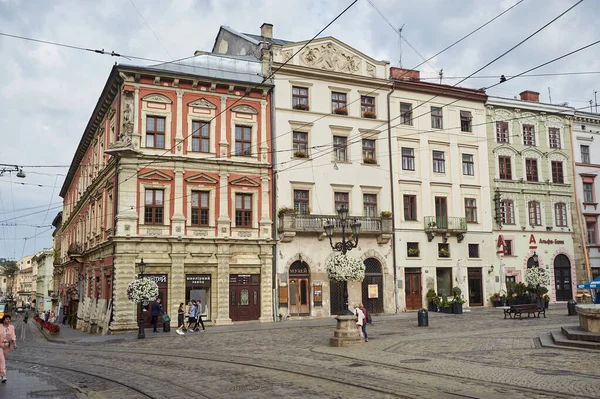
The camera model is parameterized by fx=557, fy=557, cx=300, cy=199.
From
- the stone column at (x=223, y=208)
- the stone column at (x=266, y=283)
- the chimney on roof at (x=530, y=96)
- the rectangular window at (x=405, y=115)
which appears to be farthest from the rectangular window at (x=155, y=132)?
the chimney on roof at (x=530, y=96)

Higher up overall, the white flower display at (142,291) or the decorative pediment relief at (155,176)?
the decorative pediment relief at (155,176)

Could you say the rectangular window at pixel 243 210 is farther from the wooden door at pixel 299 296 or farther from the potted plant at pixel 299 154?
the wooden door at pixel 299 296

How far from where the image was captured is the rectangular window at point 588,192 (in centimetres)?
4362

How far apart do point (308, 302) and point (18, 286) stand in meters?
177

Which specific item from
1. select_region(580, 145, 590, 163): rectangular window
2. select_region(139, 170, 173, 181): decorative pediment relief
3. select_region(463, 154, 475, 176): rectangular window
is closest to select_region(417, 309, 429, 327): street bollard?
select_region(139, 170, 173, 181): decorative pediment relief

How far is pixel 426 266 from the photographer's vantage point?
3722 cm

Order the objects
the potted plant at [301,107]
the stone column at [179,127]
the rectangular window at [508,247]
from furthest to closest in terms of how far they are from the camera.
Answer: the rectangular window at [508,247], the potted plant at [301,107], the stone column at [179,127]

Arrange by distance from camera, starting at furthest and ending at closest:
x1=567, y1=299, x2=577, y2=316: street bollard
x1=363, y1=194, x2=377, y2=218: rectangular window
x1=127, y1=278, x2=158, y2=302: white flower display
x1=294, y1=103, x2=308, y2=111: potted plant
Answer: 1. x1=363, y1=194, x2=377, y2=218: rectangular window
2. x1=294, y1=103, x2=308, y2=111: potted plant
3. x1=567, y1=299, x2=577, y2=316: street bollard
4. x1=127, y1=278, x2=158, y2=302: white flower display

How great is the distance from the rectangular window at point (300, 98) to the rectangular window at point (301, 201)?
5.33 m

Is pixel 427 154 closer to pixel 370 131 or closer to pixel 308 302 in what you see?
pixel 370 131

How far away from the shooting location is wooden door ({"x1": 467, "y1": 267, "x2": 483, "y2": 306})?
38.8m

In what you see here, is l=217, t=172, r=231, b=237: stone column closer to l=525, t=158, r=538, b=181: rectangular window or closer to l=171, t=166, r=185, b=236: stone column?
l=171, t=166, r=185, b=236: stone column

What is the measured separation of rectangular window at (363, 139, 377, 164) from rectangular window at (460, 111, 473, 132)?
7620mm

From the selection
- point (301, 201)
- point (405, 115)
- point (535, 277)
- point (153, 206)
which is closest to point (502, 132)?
point (405, 115)
